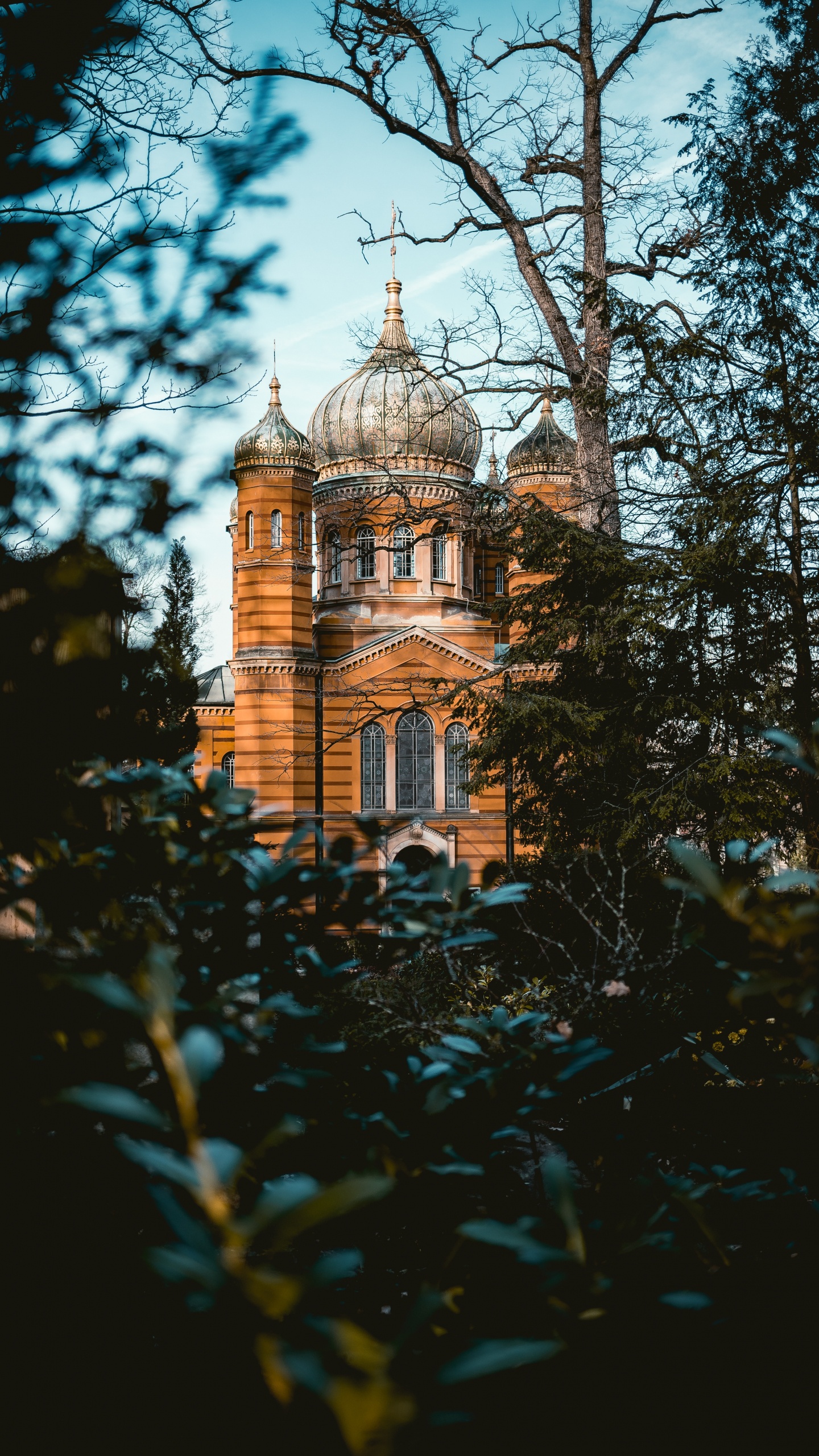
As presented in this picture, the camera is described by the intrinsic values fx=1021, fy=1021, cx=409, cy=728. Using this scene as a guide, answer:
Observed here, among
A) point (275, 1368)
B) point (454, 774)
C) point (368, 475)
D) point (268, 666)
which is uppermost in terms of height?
point (368, 475)

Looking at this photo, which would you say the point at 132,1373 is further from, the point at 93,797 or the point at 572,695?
the point at 572,695

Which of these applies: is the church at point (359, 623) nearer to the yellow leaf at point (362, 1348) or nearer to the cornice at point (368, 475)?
the cornice at point (368, 475)

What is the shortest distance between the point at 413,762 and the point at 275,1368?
2366 cm

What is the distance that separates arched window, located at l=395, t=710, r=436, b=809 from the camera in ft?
80.7

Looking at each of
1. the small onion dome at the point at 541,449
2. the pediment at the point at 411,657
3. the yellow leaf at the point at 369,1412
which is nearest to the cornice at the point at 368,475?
the small onion dome at the point at 541,449

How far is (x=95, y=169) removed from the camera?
2996mm

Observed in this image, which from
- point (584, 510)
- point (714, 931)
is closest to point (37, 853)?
point (714, 931)

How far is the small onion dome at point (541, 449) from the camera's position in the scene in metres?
24.8

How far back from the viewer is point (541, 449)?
81.7ft

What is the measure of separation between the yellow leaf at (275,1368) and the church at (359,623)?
67.4ft

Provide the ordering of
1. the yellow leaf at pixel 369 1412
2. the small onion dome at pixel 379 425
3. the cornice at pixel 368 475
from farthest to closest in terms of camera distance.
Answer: the small onion dome at pixel 379 425 < the cornice at pixel 368 475 < the yellow leaf at pixel 369 1412

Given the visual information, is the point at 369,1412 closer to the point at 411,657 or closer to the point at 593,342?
the point at 593,342

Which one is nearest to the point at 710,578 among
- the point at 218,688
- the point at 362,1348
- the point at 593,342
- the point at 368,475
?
the point at 593,342

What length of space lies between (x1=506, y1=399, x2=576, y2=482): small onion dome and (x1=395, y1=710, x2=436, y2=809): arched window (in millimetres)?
6665
